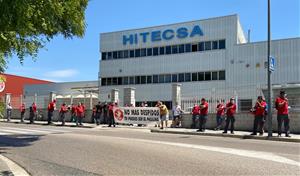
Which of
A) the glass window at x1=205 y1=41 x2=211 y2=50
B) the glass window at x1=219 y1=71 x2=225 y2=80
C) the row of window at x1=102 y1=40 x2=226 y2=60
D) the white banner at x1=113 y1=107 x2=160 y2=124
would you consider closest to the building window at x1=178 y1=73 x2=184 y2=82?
the row of window at x1=102 y1=40 x2=226 y2=60

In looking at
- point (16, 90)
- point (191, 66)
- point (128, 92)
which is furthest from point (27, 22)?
point (16, 90)

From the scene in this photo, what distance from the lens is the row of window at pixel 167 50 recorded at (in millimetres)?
46812

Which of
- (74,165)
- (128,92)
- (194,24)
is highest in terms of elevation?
(194,24)

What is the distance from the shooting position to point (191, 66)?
47969 millimetres

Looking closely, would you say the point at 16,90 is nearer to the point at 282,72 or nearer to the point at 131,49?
the point at 131,49

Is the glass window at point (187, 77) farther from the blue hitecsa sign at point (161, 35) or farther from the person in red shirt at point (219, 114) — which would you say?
the person in red shirt at point (219, 114)

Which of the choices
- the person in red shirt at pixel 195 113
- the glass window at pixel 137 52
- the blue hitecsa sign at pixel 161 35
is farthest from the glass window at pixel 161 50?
the person in red shirt at pixel 195 113

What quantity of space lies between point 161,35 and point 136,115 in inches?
913

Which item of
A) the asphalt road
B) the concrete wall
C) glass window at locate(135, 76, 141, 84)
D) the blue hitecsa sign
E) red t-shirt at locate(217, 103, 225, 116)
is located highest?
the blue hitecsa sign

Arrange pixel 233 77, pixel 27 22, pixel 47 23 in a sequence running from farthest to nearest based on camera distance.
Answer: pixel 233 77, pixel 47 23, pixel 27 22

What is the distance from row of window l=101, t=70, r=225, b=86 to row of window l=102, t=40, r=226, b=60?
8.53ft

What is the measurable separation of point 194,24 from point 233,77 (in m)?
7.74

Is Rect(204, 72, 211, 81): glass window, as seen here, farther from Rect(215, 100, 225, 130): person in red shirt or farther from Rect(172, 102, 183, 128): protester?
Rect(215, 100, 225, 130): person in red shirt

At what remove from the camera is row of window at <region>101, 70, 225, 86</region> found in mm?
46416
